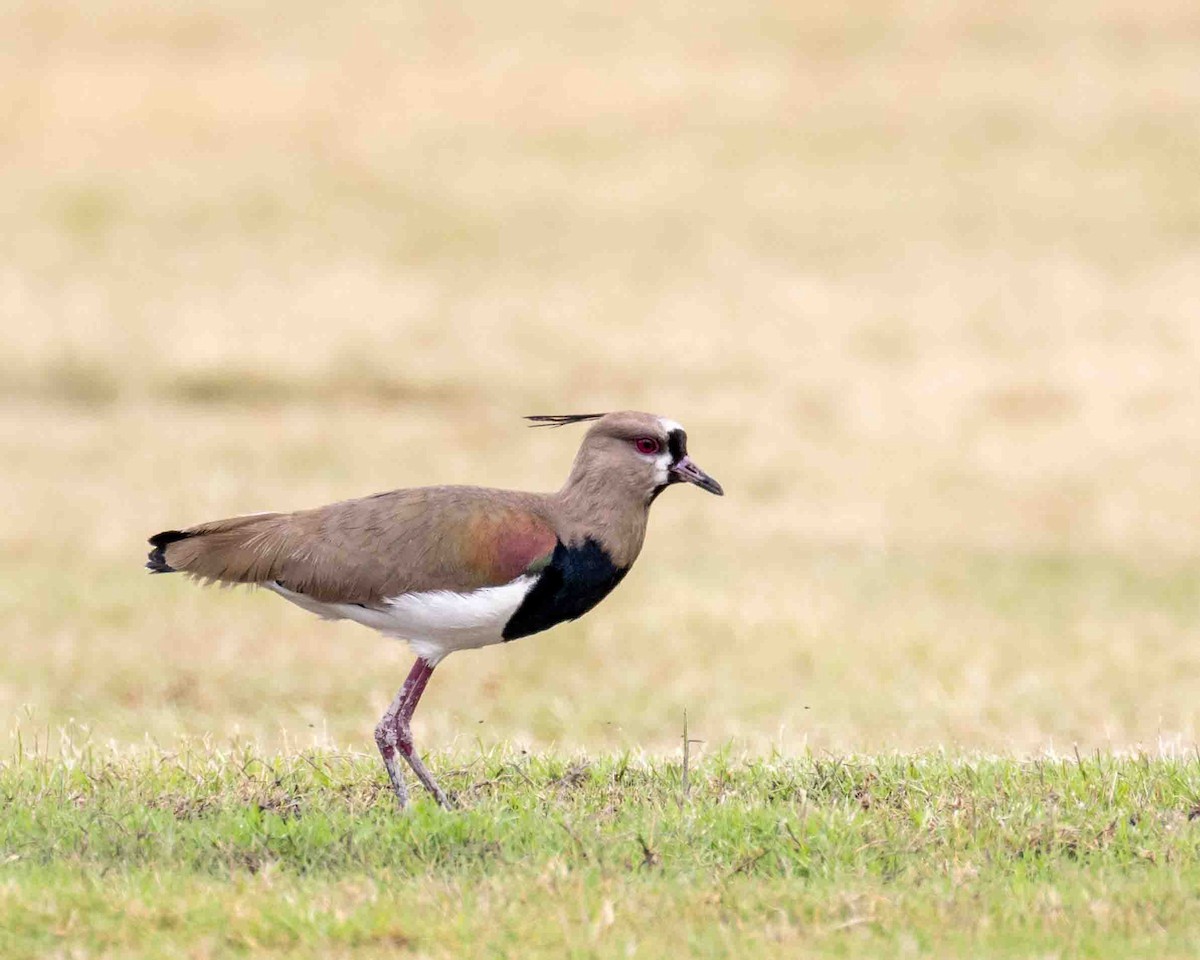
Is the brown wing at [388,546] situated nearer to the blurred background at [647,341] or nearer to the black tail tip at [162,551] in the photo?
the black tail tip at [162,551]

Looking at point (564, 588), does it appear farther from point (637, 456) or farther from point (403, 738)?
point (403, 738)

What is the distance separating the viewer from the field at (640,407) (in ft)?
23.2

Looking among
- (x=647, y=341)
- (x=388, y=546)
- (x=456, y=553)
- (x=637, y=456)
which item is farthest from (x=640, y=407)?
(x=456, y=553)

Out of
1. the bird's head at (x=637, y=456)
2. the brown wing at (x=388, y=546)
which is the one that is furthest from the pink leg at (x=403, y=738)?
the bird's head at (x=637, y=456)

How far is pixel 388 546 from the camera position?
812cm

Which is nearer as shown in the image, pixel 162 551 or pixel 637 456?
pixel 637 456

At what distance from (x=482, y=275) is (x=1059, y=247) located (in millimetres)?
11284

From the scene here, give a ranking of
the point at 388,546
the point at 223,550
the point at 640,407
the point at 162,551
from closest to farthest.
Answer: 1. the point at 388,546
2. the point at 223,550
3. the point at 162,551
4. the point at 640,407

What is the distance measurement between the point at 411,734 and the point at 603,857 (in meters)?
1.49

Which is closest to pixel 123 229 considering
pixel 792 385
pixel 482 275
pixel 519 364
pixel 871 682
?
pixel 482 275

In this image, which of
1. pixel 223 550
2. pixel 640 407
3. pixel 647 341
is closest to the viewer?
pixel 223 550

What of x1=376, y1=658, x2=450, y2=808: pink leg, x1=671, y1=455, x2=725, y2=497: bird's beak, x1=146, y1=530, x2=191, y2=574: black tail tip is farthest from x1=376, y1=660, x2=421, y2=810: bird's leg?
x1=671, y1=455, x2=725, y2=497: bird's beak

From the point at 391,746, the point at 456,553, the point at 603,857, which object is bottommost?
the point at 603,857

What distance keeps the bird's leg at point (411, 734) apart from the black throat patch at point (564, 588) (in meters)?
0.47
